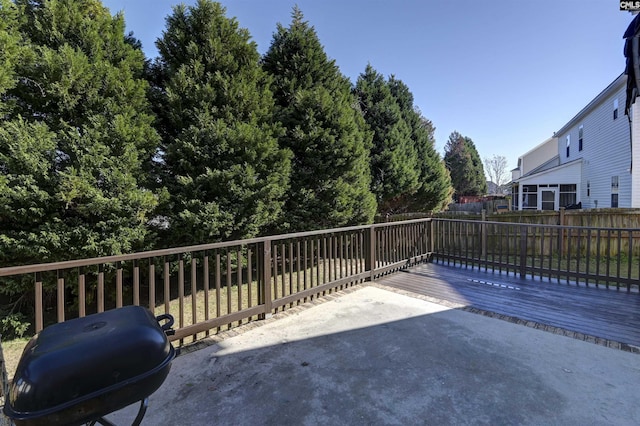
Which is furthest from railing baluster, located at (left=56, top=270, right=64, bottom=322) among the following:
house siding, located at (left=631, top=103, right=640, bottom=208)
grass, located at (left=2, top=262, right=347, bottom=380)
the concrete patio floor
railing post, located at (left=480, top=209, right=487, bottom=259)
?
house siding, located at (left=631, top=103, right=640, bottom=208)

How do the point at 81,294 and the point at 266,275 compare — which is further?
the point at 266,275

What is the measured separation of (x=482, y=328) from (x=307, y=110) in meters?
4.62

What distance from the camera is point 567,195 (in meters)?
13.9

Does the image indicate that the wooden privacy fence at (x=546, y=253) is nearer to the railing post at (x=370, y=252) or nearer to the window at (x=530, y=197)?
the railing post at (x=370, y=252)

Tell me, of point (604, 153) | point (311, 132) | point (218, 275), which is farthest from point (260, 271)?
point (604, 153)

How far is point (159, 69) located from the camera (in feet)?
16.5

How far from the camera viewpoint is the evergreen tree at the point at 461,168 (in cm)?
2695

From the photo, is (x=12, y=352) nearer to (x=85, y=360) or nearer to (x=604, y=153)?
(x=85, y=360)

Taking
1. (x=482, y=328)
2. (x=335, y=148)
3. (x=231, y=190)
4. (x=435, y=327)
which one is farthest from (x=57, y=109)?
(x=482, y=328)

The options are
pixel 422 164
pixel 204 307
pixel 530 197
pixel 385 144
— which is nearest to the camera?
pixel 204 307

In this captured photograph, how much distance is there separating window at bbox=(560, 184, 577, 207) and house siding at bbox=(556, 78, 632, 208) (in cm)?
31

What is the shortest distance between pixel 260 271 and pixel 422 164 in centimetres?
835

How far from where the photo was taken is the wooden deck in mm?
2977

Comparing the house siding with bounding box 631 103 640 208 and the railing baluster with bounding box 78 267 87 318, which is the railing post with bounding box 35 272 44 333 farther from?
the house siding with bounding box 631 103 640 208
